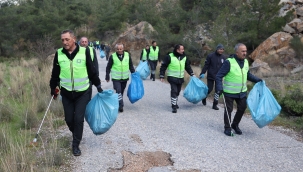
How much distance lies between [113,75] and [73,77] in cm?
378

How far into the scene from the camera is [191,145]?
5.72 metres

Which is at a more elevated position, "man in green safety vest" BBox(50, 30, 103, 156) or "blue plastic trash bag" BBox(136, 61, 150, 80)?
"man in green safety vest" BBox(50, 30, 103, 156)

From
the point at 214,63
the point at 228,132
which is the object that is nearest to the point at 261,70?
the point at 214,63

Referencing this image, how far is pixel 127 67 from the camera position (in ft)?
28.7

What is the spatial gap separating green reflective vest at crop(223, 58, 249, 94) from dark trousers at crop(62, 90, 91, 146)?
2945mm

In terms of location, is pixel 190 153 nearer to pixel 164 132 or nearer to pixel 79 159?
pixel 164 132

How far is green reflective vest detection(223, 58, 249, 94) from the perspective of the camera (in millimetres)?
6418

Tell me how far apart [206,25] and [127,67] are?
17.8m

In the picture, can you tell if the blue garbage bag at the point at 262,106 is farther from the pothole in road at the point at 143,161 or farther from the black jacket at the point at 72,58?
the black jacket at the point at 72,58

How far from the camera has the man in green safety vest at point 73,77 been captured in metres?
4.83

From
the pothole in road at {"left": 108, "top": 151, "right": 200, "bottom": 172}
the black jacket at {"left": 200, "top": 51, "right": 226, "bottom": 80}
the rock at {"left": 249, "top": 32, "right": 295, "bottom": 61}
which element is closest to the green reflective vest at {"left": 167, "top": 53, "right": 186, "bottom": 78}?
the black jacket at {"left": 200, "top": 51, "right": 226, "bottom": 80}

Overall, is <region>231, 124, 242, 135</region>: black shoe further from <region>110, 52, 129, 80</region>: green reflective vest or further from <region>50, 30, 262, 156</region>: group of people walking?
<region>110, 52, 129, 80</region>: green reflective vest

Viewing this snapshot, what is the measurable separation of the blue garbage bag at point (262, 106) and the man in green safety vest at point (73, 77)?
3.12 meters

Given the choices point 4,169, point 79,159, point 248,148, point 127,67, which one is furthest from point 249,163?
point 127,67
